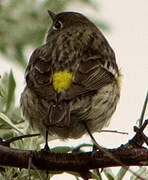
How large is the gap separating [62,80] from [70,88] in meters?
0.11

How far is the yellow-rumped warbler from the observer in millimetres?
4262

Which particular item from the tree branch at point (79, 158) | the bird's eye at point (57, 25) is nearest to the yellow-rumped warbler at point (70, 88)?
the tree branch at point (79, 158)

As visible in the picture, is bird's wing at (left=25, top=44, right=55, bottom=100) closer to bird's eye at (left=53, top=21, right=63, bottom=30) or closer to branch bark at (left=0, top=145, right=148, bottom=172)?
branch bark at (left=0, top=145, right=148, bottom=172)

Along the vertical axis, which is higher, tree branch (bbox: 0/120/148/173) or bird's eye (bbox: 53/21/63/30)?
bird's eye (bbox: 53/21/63/30)

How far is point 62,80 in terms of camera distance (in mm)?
4367

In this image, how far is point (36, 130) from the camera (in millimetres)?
4375

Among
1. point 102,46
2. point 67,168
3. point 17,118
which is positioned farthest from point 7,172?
point 102,46

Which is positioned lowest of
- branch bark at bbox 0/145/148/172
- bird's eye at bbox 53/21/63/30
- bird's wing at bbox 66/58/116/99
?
branch bark at bbox 0/145/148/172

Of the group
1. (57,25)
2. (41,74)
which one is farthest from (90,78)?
(57,25)

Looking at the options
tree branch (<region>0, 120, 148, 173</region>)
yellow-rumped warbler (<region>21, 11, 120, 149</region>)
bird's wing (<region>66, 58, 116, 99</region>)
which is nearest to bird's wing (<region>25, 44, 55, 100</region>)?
yellow-rumped warbler (<region>21, 11, 120, 149</region>)

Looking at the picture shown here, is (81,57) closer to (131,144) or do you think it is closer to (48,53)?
(48,53)

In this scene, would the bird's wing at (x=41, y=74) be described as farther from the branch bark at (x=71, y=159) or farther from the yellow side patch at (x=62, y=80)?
the branch bark at (x=71, y=159)

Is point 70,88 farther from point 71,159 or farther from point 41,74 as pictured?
point 71,159

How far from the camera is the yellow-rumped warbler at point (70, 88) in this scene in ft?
14.0
